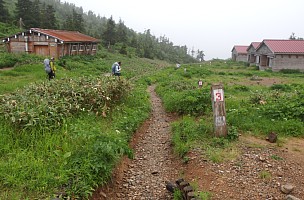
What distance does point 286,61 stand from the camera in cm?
3256

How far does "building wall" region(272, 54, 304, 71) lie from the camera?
32.5m

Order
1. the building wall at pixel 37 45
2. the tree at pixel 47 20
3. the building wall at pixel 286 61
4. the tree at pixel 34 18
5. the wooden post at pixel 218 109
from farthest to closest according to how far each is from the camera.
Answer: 1. the tree at pixel 34 18
2. the tree at pixel 47 20
3. the building wall at pixel 286 61
4. the building wall at pixel 37 45
5. the wooden post at pixel 218 109

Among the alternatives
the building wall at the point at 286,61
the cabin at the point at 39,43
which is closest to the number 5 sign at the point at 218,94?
the cabin at the point at 39,43

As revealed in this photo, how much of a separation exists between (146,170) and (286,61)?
3103cm

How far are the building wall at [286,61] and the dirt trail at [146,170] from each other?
2724cm

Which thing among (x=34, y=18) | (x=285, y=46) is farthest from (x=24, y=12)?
Answer: (x=285, y=46)

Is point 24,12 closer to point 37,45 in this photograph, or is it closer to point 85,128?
point 37,45

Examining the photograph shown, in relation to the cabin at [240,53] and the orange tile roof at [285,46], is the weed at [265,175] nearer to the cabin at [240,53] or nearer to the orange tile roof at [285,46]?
the orange tile roof at [285,46]

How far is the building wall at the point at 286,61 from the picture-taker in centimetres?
3247

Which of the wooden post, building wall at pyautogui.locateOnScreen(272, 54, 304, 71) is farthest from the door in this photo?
building wall at pyautogui.locateOnScreen(272, 54, 304, 71)

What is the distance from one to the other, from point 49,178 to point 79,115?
3425 mm

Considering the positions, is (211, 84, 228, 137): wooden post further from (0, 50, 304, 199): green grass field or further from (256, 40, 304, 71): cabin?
(256, 40, 304, 71): cabin

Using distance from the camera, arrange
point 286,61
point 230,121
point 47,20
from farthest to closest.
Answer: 1. point 47,20
2. point 286,61
3. point 230,121

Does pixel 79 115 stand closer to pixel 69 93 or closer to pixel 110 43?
pixel 69 93
